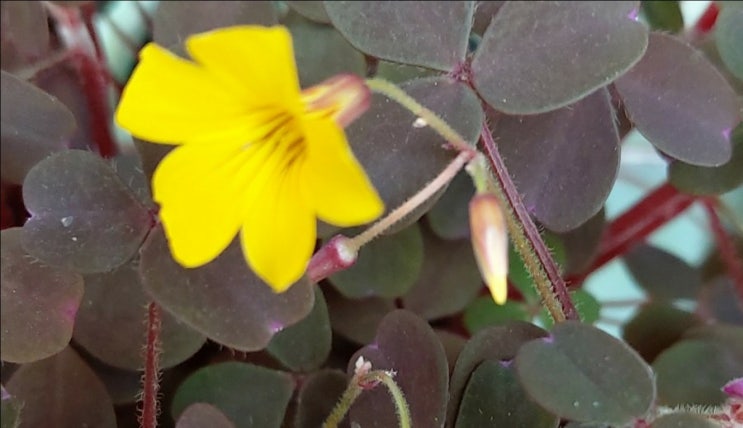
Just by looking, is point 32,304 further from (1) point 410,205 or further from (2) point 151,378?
(1) point 410,205

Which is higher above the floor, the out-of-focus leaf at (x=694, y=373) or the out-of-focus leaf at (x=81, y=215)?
the out-of-focus leaf at (x=81, y=215)

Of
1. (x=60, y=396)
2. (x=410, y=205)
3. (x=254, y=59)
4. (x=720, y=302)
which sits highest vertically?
(x=254, y=59)

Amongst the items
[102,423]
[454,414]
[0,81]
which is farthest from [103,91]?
[454,414]

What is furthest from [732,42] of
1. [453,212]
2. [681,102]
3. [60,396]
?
[60,396]

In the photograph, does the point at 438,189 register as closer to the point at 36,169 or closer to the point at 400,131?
the point at 400,131

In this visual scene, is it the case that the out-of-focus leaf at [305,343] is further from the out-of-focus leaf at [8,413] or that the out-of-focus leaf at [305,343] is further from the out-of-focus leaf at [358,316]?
the out-of-focus leaf at [8,413]


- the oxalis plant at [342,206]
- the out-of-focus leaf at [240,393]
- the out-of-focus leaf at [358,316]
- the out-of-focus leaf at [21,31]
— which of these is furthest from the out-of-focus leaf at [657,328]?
the out-of-focus leaf at [21,31]

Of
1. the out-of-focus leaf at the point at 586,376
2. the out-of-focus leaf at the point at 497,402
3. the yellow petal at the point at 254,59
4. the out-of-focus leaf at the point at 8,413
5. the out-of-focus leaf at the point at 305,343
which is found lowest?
the out-of-focus leaf at the point at 305,343
